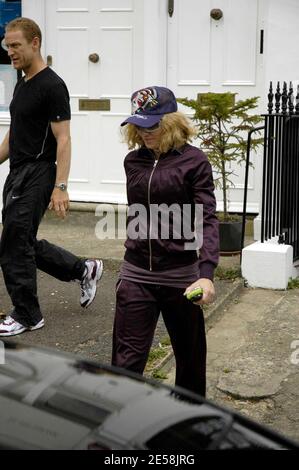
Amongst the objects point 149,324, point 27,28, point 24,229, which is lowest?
point 149,324

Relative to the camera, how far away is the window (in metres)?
9.55

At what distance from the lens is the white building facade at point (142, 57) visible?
8.39m

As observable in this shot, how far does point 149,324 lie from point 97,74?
18.2 feet

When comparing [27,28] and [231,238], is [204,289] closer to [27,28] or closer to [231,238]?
[27,28]

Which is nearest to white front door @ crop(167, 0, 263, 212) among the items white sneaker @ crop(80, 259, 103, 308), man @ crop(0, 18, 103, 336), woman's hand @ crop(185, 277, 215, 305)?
white sneaker @ crop(80, 259, 103, 308)

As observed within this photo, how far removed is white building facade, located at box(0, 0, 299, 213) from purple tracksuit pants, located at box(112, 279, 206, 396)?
14.7ft

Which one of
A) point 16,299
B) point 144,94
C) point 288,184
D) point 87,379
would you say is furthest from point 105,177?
point 87,379

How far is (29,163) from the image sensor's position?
5.75 meters

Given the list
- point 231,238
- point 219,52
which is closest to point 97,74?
point 219,52

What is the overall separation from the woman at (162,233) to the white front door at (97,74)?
16.5ft

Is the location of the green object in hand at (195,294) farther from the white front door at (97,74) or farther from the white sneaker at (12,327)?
the white front door at (97,74)

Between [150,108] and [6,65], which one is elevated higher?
[6,65]
